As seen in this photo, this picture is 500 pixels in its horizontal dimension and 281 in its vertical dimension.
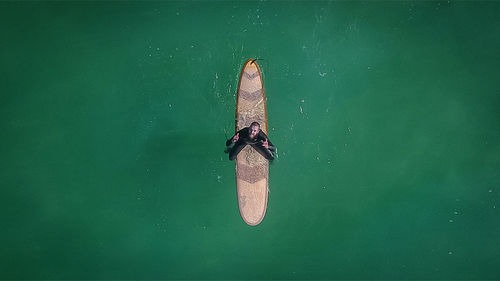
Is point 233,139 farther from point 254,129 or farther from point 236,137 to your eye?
point 254,129

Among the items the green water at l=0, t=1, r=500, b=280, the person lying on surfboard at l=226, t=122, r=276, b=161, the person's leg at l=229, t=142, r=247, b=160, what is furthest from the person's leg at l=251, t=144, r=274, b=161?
the green water at l=0, t=1, r=500, b=280

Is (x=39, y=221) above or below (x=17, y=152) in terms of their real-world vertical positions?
below

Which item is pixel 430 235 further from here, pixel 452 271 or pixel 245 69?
pixel 245 69

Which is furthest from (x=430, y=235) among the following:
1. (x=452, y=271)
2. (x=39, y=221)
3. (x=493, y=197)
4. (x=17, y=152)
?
(x=17, y=152)

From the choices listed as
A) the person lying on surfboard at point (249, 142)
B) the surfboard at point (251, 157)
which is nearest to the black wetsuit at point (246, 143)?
the person lying on surfboard at point (249, 142)

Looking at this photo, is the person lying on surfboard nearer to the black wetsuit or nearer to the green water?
the black wetsuit
